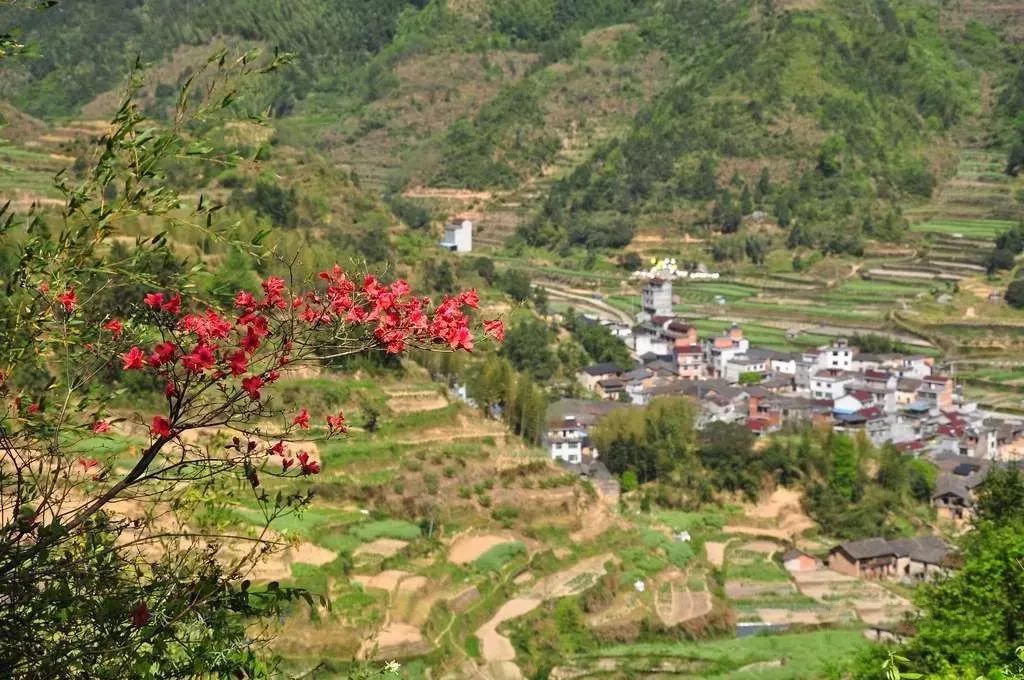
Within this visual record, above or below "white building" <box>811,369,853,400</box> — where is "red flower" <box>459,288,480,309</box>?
above

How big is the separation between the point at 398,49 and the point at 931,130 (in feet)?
88.6

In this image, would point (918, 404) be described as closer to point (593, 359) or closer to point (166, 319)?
point (593, 359)

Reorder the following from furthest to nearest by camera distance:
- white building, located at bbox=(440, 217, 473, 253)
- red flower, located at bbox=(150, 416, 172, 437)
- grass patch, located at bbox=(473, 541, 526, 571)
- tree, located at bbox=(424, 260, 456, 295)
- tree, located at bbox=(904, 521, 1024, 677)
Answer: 1. white building, located at bbox=(440, 217, 473, 253)
2. tree, located at bbox=(424, 260, 456, 295)
3. grass patch, located at bbox=(473, 541, 526, 571)
4. tree, located at bbox=(904, 521, 1024, 677)
5. red flower, located at bbox=(150, 416, 172, 437)

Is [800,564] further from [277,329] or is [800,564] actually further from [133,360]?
[133,360]

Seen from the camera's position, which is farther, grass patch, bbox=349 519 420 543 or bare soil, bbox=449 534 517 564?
bare soil, bbox=449 534 517 564

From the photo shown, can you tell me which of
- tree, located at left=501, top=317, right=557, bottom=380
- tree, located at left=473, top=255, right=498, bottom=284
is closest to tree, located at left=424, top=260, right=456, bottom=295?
tree, located at left=501, top=317, right=557, bottom=380

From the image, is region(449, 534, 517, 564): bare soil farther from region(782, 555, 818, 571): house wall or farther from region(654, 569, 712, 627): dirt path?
region(782, 555, 818, 571): house wall

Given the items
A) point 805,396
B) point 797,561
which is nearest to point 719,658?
point 797,561

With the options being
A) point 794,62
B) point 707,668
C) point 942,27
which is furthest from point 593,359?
point 942,27

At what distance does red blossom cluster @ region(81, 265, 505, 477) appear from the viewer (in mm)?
3248

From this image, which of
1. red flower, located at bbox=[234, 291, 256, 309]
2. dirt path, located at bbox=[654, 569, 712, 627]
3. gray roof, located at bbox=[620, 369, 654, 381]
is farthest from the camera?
gray roof, located at bbox=[620, 369, 654, 381]

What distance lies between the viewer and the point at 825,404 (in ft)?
94.5

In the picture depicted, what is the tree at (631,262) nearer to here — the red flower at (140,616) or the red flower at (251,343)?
the red flower at (251,343)

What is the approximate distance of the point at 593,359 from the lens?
31094mm
